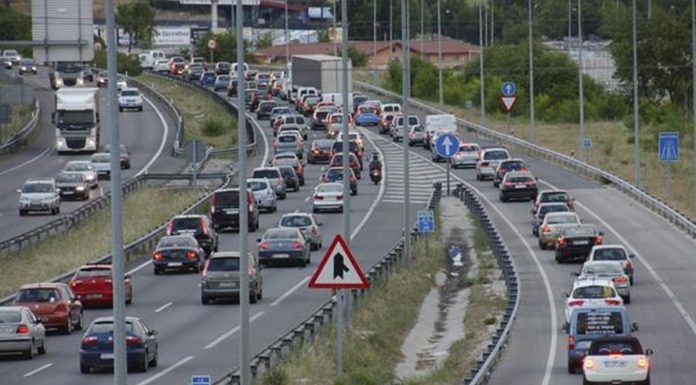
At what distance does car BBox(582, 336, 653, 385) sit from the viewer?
34.7 m

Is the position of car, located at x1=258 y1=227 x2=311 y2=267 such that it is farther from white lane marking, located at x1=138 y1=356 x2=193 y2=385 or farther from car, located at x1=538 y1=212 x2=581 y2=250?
white lane marking, located at x1=138 y1=356 x2=193 y2=385

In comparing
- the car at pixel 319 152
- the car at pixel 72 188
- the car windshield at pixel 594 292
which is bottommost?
the car windshield at pixel 594 292

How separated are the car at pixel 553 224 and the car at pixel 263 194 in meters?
14.5

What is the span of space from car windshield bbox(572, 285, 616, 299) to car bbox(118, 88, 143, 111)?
85.6m

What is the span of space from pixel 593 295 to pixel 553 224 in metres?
18.7

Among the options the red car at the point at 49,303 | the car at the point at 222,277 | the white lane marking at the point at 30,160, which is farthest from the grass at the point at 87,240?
the white lane marking at the point at 30,160

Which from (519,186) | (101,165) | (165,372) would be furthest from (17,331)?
(101,165)

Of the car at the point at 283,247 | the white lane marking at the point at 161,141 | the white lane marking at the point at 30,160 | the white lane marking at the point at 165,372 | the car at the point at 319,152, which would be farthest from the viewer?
the car at the point at 319,152

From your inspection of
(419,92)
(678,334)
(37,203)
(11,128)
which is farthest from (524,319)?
(419,92)

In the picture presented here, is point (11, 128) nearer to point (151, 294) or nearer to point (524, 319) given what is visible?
point (151, 294)

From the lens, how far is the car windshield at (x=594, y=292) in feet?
146

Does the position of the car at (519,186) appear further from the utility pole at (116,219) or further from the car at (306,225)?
the utility pole at (116,219)

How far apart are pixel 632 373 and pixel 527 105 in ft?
323

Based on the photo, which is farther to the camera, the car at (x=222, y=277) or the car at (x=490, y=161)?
the car at (x=490, y=161)
